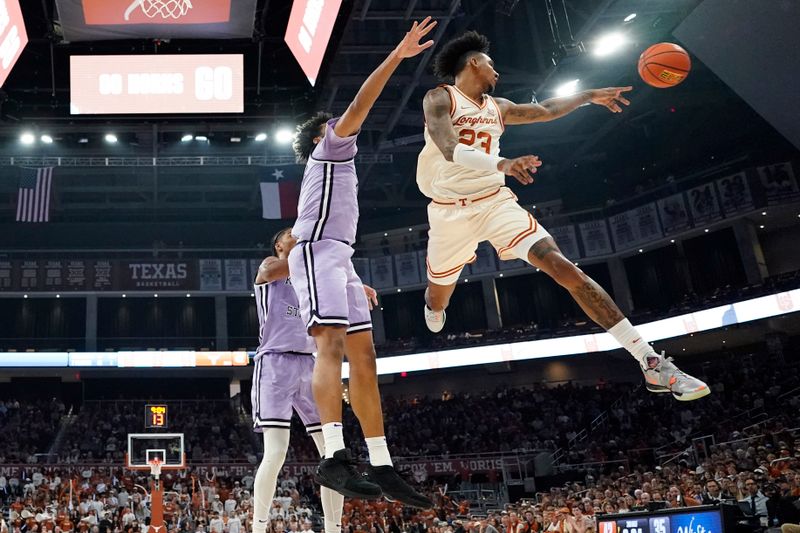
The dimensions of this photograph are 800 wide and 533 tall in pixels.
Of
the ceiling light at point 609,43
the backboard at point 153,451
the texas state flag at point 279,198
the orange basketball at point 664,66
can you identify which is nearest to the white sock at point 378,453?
the orange basketball at point 664,66

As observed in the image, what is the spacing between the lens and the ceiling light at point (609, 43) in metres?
17.2

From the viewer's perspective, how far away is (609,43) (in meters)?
17.3

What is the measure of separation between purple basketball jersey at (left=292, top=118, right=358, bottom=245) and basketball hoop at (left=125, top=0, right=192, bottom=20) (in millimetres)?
10511

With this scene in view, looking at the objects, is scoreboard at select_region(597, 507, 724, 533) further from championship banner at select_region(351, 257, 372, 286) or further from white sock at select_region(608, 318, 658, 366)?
championship banner at select_region(351, 257, 372, 286)

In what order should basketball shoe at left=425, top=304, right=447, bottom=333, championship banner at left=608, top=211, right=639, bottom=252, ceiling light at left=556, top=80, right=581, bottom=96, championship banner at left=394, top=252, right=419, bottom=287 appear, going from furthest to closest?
championship banner at left=394, top=252, right=419, bottom=287 < championship banner at left=608, top=211, right=639, bottom=252 < ceiling light at left=556, top=80, right=581, bottom=96 < basketball shoe at left=425, top=304, right=447, bottom=333

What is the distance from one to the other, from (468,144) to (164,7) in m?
10.3

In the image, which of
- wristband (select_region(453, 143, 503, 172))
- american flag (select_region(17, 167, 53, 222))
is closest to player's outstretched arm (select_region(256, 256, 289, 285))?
wristband (select_region(453, 143, 503, 172))

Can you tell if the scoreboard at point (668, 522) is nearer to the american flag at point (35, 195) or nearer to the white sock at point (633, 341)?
the white sock at point (633, 341)

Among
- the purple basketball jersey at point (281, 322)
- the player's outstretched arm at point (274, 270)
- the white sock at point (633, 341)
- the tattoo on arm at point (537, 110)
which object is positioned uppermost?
the tattoo on arm at point (537, 110)

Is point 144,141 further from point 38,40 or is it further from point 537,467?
point 537,467

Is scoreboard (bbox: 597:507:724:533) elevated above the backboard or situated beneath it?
situated beneath

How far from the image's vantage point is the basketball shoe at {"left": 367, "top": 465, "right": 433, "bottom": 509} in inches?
146

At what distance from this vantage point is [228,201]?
3278 cm

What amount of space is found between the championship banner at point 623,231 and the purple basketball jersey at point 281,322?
24487mm
